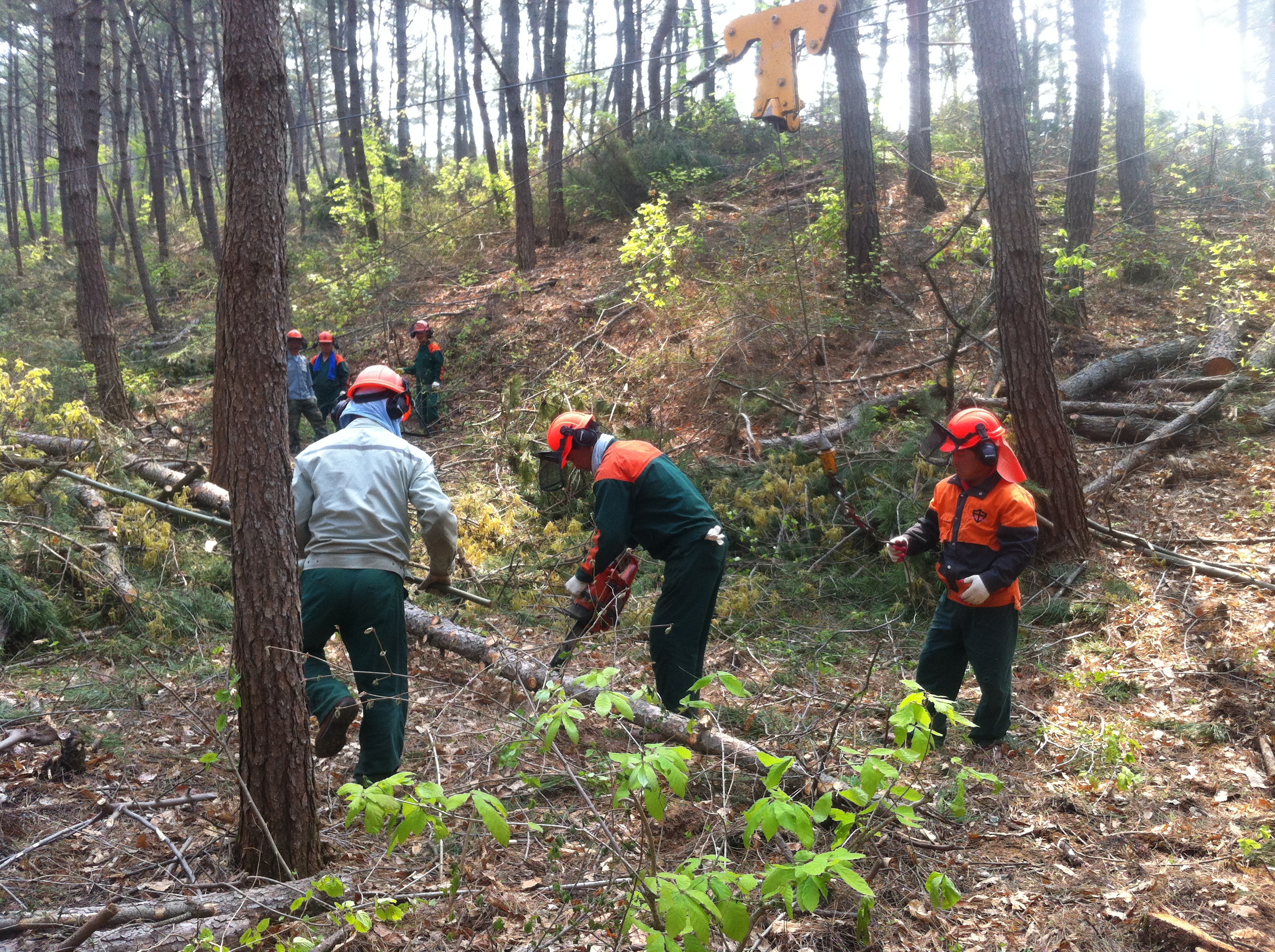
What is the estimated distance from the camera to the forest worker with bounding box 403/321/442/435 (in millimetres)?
12352

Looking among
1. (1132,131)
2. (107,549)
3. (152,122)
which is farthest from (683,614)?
(152,122)

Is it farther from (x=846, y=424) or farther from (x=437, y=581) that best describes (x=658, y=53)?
(x=437, y=581)

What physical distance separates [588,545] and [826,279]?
711 cm

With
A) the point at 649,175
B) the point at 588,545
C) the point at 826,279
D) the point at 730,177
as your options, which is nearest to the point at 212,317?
the point at 649,175

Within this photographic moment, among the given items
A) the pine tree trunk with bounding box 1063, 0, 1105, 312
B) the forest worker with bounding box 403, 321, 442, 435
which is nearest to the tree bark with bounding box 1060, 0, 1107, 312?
the pine tree trunk with bounding box 1063, 0, 1105, 312

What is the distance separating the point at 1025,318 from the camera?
270 inches

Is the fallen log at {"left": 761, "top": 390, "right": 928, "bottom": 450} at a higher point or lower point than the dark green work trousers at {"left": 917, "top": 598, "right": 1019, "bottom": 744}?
higher

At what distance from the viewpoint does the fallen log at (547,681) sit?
151 inches

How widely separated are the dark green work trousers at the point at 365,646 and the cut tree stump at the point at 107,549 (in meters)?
2.77

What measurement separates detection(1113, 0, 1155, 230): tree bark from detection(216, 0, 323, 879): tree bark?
44.1 feet

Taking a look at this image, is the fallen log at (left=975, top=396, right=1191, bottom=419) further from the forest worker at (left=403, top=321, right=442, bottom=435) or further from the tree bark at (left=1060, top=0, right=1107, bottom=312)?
the forest worker at (left=403, top=321, right=442, bottom=435)

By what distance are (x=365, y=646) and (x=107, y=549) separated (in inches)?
147

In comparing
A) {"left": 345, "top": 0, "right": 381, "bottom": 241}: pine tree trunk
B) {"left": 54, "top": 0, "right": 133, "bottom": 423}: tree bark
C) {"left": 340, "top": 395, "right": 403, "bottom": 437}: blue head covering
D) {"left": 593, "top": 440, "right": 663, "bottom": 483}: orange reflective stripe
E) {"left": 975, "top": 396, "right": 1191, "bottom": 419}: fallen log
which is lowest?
{"left": 975, "top": 396, "right": 1191, "bottom": 419}: fallen log

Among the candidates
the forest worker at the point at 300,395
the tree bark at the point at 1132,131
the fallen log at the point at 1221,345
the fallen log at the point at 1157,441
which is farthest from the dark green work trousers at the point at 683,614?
the tree bark at the point at 1132,131
